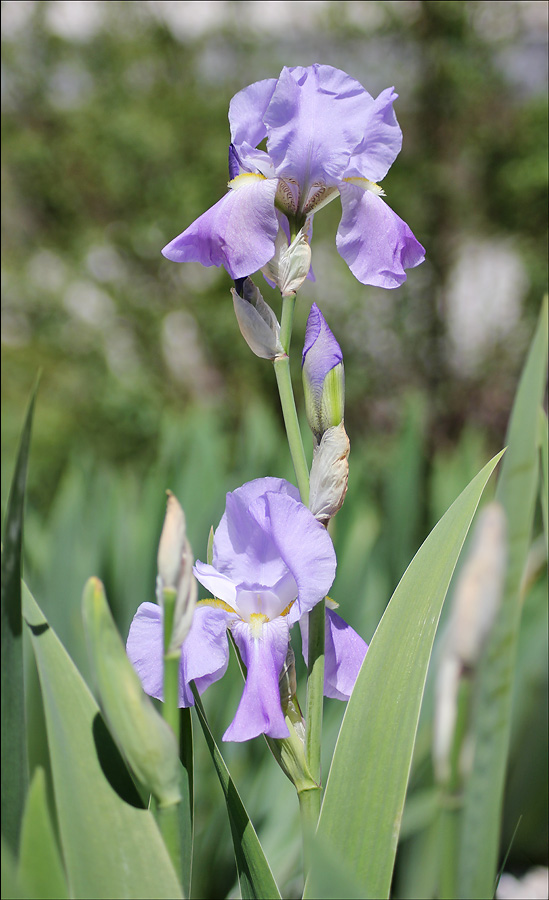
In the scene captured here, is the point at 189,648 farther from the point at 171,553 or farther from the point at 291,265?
the point at 291,265

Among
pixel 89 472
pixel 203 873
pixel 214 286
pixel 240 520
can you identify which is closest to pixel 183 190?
pixel 214 286

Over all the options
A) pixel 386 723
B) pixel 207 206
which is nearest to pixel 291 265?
pixel 386 723

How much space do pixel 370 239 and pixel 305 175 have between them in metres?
0.06

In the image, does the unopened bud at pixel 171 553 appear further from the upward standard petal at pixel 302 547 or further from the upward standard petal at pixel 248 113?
the upward standard petal at pixel 248 113

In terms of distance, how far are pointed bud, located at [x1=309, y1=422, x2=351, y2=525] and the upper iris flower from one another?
11 cm

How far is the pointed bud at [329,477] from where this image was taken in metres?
0.40

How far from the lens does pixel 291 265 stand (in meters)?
0.43

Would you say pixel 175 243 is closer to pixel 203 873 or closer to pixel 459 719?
pixel 459 719

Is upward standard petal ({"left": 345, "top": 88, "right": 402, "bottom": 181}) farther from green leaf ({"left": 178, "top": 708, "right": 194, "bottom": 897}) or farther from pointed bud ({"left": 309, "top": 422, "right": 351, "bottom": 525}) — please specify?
green leaf ({"left": 178, "top": 708, "right": 194, "bottom": 897})

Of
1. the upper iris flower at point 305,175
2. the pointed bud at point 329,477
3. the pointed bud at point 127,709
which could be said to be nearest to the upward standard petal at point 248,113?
the upper iris flower at point 305,175

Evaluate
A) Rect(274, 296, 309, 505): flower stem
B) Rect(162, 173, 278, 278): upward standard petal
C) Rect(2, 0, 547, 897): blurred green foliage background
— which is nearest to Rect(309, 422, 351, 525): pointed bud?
Rect(274, 296, 309, 505): flower stem

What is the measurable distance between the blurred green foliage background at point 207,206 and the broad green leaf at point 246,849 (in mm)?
2183

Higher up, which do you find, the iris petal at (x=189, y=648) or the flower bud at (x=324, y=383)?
the flower bud at (x=324, y=383)

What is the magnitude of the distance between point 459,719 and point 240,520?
0.63 ft
